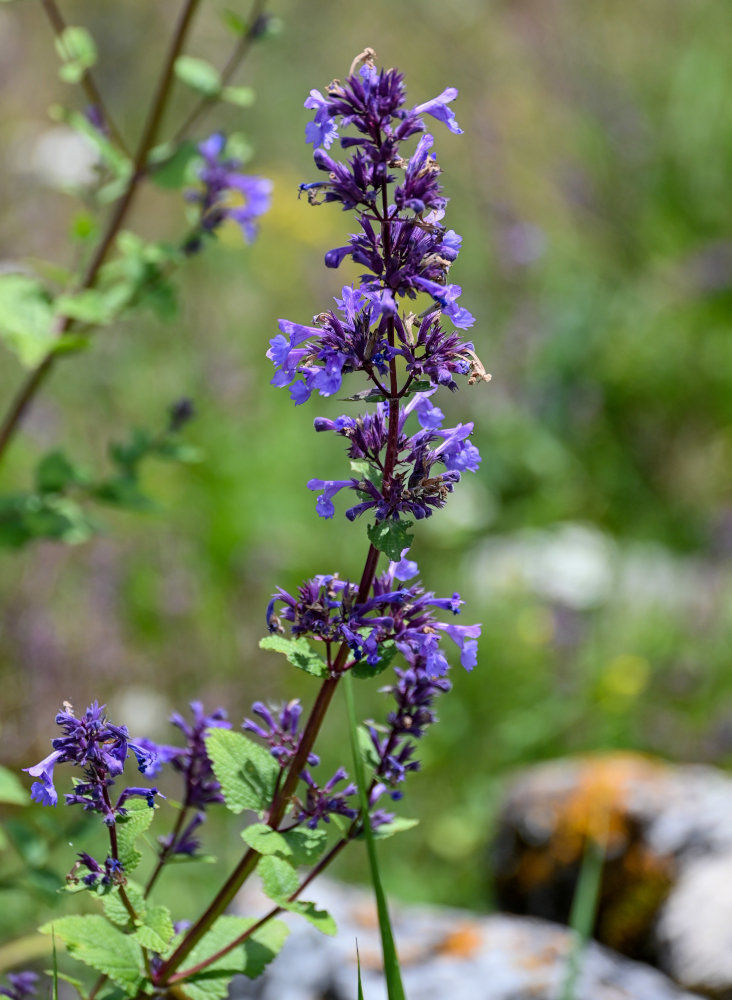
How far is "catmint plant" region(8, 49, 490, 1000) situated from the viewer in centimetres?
129

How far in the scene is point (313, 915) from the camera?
4.60ft

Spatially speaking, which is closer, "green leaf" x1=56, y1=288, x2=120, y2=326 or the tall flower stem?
"green leaf" x1=56, y1=288, x2=120, y2=326

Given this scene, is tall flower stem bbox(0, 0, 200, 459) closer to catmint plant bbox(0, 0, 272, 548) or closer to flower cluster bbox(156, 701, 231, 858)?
catmint plant bbox(0, 0, 272, 548)

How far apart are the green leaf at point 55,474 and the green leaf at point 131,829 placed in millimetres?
1450

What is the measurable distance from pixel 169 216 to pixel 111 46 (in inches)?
102

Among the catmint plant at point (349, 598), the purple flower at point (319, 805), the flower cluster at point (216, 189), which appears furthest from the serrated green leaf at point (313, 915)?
the flower cluster at point (216, 189)

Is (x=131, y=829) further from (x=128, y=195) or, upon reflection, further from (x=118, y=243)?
(x=128, y=195)

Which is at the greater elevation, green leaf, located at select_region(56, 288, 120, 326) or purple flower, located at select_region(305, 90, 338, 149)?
green leaf, located at select_region(56, 288, 120, 326)

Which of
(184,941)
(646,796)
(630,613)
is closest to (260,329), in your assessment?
(630,613)

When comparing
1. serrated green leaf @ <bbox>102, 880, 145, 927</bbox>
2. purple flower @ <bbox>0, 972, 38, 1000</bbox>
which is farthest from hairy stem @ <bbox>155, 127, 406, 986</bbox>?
purple flower @ <bbox>0, 972, 38, 1000</bbox>

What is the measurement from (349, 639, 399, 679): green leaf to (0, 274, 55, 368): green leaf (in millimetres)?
1250

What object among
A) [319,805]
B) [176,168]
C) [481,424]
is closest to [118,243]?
[176,168]

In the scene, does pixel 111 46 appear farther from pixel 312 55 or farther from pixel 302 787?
pixel 302 787

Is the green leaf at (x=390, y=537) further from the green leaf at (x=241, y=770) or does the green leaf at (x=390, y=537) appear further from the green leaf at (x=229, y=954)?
the green leaf at (x=229, y=954)
